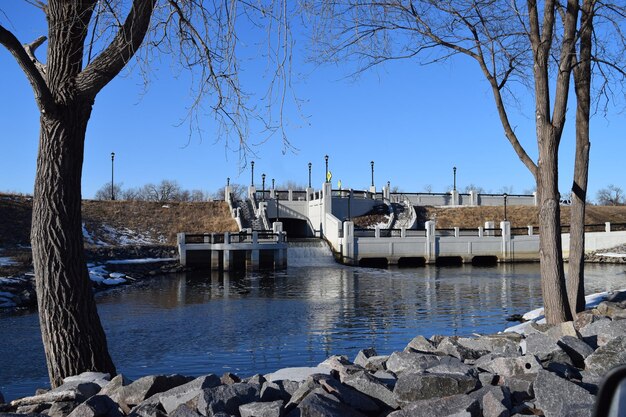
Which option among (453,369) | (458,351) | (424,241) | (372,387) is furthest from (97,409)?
(424,241)

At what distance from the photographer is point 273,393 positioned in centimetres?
538

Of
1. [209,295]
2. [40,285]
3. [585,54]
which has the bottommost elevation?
[209,295]

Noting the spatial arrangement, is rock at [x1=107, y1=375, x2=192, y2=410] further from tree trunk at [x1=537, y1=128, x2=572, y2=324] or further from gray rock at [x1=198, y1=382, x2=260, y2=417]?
tree trunk at [x1=537, y1=128, x2=572, y2=324]

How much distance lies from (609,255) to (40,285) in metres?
48.0

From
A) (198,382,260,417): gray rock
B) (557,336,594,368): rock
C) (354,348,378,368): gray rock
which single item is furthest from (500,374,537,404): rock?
(354,348,378,368): gray rock

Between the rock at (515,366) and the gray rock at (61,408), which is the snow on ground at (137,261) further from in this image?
the rock at (515,366)

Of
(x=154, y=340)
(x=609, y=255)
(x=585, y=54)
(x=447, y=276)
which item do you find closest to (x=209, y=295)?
(x=154, y=340)

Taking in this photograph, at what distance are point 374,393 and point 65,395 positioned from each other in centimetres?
271

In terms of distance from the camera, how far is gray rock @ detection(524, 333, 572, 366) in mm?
6867

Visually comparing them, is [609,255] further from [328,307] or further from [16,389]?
[16,389]

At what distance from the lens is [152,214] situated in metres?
60.2

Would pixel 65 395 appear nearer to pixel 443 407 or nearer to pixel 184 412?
pixel 184 412

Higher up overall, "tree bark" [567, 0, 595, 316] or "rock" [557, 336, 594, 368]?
"tree bark" [567, 0, 595, 316]

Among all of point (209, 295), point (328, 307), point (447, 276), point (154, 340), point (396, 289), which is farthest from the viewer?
point (447, 276)
